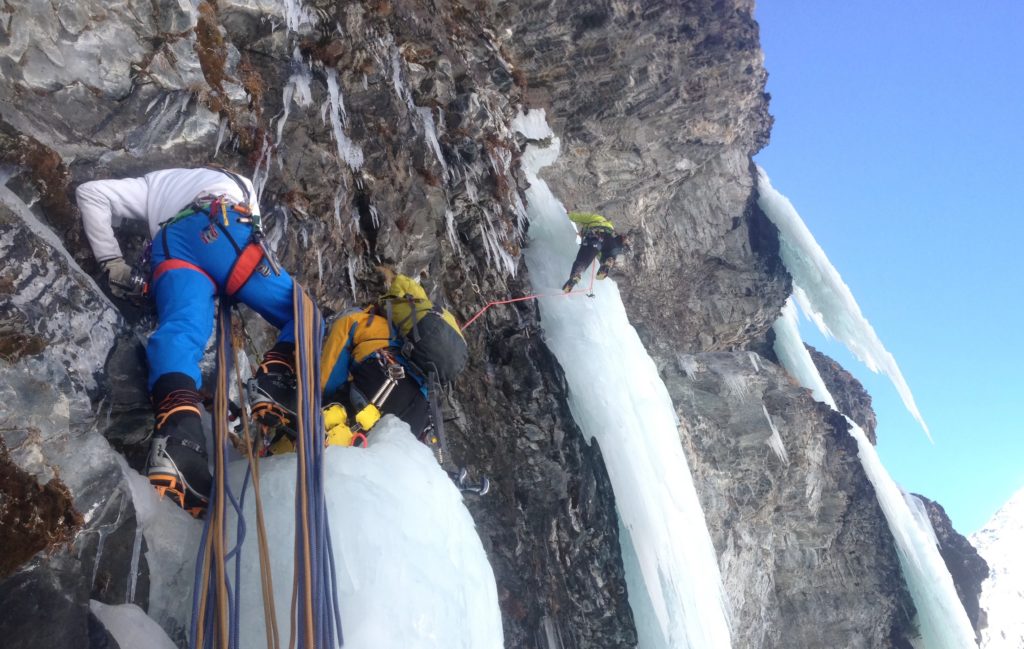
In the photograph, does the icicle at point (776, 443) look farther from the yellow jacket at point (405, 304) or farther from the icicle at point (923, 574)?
the yellow jacket at point (405, 304)

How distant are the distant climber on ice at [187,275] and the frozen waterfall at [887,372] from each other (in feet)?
36.5

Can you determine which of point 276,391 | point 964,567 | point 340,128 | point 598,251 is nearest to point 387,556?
→ point 276,391

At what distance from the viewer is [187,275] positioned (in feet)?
10.4

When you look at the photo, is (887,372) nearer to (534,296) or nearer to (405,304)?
(534,296)

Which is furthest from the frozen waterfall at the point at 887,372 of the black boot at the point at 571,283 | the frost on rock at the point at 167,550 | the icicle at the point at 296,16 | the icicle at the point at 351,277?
the frost on rock at the point at 167,550

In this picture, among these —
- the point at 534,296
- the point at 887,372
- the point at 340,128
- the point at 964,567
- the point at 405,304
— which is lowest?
the point at 405,304

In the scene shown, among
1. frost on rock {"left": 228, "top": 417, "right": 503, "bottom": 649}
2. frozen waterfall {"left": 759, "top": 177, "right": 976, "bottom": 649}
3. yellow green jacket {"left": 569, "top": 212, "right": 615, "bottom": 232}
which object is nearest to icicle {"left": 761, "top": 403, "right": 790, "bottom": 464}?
frozen waterfall {"left": 759, "top": 177, "right": 976, "bottom": 649}

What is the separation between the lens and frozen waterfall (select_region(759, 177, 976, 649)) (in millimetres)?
10719

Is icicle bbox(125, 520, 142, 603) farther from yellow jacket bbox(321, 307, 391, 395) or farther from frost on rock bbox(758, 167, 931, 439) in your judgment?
frost on rock bbox(758, 167, 931, 439)

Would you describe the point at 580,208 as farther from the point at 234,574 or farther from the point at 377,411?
the point at 234,574

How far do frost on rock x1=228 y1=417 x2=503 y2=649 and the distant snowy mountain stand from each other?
34993mm

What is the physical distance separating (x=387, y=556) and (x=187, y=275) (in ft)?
5.83

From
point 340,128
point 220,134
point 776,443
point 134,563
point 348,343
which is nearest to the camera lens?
point 134,563

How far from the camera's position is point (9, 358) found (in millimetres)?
2359
